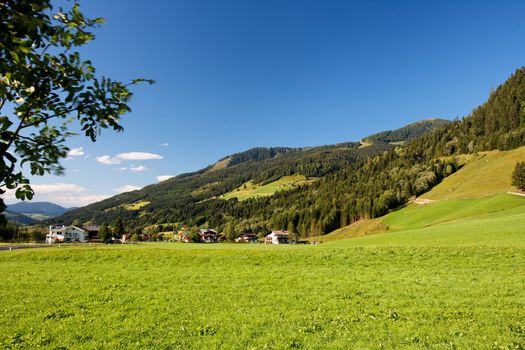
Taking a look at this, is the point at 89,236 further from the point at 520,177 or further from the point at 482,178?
the point at 520,177

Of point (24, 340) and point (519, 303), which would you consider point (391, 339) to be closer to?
point (519, 303)

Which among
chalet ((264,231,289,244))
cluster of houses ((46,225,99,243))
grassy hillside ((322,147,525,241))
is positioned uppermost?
grassy hillside ((322,147,525,241))

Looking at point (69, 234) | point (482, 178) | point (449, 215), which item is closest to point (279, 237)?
point (449, 215)

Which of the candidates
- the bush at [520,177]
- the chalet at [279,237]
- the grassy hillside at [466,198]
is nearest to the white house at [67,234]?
the chalet at [279,237]

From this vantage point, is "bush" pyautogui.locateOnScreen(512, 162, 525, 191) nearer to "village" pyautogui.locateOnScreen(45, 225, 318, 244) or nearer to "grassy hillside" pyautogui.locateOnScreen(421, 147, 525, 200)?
"grassy hillside" pyautogui.locateOnScreen(421, 147, 525, 200)

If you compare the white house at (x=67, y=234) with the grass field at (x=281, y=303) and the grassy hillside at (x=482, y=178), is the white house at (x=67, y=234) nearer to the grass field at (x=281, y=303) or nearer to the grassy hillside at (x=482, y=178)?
the grass field at (x=281, y=303)

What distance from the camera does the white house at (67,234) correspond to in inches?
6996

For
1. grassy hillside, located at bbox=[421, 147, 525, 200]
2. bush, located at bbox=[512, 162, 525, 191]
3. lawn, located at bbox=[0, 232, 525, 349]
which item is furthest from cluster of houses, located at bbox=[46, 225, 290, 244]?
lawn, located at bbox=[0, 232, 525, 349]

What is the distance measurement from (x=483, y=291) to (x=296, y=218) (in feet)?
555

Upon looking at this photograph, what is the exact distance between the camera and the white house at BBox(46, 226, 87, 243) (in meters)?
178

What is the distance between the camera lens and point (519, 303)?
52.3 ft

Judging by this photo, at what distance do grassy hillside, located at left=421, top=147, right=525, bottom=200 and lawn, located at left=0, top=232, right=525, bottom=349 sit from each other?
304ft

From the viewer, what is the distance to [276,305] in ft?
53.9

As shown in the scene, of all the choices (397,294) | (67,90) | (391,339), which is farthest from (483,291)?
(67,90)
